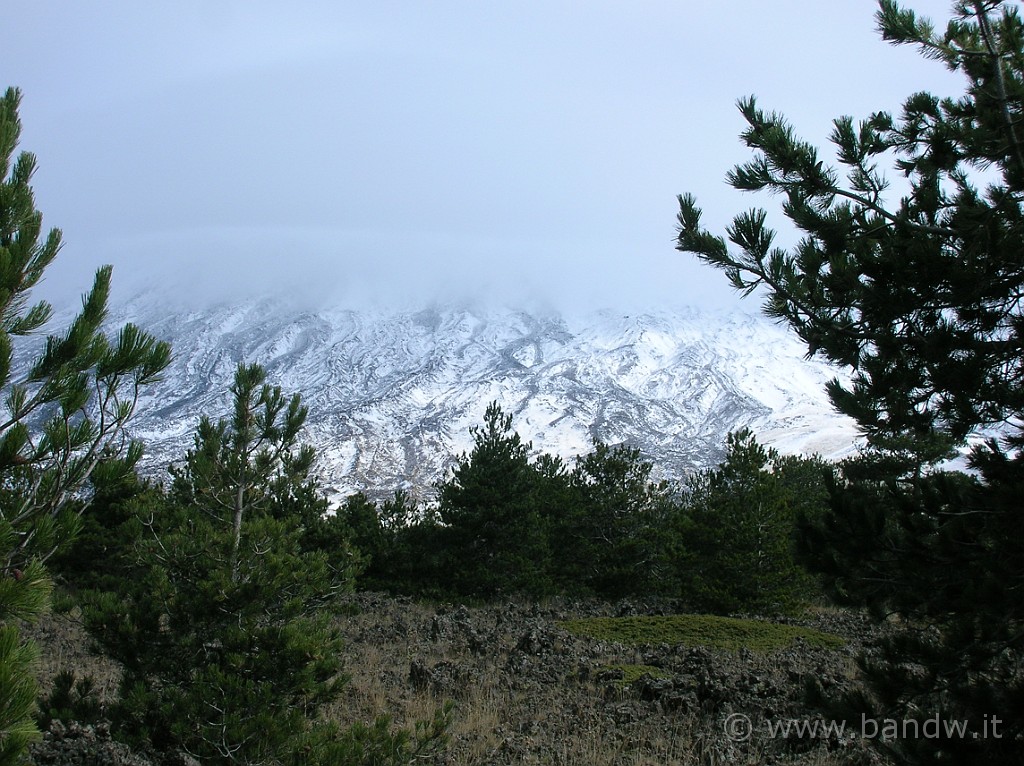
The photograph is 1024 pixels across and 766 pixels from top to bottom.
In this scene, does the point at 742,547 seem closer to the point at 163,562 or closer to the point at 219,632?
the point at 219,632

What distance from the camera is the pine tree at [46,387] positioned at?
337 centimetres

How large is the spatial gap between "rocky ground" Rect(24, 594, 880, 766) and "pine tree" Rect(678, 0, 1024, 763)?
1.75 meters

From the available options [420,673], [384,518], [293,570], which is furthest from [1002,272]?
[384,518]

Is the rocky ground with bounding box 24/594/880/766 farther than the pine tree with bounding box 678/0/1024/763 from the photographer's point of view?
Yes

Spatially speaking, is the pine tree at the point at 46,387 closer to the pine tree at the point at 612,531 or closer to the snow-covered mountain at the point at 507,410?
the pine tree at the point at 612,531

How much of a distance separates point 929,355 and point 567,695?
5.54 m

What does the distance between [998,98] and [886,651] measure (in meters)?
3.97

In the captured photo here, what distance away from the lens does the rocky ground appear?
6055mm

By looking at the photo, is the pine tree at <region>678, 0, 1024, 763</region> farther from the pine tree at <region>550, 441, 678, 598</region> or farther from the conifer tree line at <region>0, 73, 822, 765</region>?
the pine tree at <region>550, 441, 678, 598</region>

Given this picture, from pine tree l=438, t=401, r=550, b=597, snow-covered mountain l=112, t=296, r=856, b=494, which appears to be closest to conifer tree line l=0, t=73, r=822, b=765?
pine tree l=438, t=401, r=550, b=597

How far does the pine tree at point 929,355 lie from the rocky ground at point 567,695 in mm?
1747

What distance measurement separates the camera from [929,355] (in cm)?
500

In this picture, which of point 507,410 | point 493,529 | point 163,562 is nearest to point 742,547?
point 493,529

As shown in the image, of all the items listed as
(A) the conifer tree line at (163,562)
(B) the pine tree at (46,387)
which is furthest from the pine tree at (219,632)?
(B) the pine tree at (46,387)
